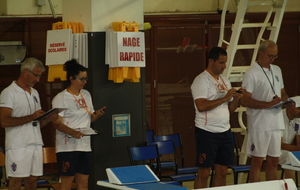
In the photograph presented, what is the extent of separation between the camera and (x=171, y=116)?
36.1 ft

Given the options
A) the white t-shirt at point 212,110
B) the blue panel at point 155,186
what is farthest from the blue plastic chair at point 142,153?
the blue panel at point 155,186

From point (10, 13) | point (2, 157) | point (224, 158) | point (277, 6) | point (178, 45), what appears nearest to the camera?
point (224, 158)

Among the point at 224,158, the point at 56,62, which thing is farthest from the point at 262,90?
the point at 56,62

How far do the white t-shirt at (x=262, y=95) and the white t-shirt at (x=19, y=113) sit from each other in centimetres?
263

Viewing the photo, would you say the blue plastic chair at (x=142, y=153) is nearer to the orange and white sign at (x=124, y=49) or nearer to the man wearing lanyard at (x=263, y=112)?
the orange and white sign at (x=124, y=49)

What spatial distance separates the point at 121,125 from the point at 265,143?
6.17ft

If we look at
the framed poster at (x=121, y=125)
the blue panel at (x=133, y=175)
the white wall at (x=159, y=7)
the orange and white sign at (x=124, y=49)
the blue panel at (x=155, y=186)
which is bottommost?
the blue panel at (x=155, y=186)

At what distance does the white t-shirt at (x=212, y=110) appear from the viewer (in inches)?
290

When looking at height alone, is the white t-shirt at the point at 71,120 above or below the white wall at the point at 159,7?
below

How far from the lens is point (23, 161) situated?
684 centimetres

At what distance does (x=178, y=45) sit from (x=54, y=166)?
2918mm

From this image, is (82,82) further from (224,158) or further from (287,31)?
(287,31)

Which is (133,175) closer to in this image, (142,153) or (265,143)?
(142,153)

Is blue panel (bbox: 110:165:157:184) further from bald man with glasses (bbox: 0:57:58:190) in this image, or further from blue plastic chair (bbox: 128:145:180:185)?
Result: blue plastic chair (bbox: 128:145:180:185)
